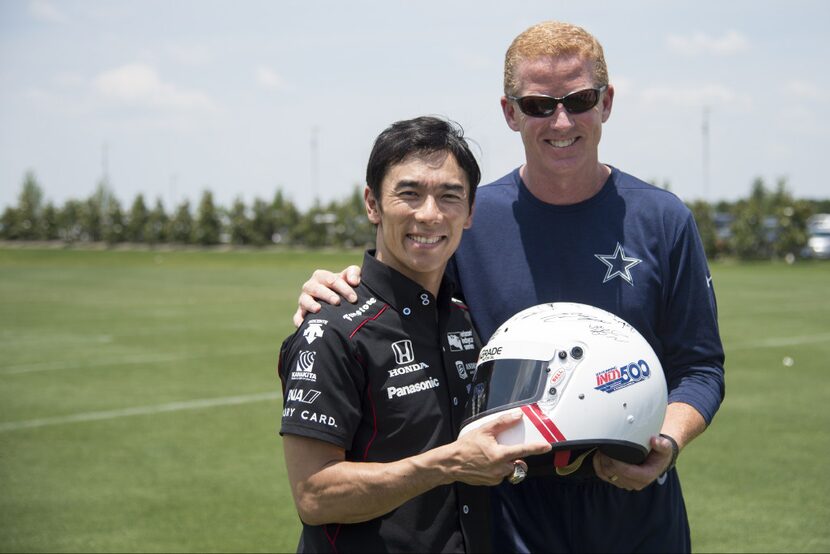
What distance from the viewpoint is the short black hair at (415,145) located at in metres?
3.01

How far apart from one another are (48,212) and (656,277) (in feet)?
280

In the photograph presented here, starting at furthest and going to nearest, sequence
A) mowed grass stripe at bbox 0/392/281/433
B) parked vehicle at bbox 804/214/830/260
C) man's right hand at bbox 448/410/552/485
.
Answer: parked vehicle at bbox 804/214/830/260 → mowed grass stripe at bbox 0/392/281/433 → man's right hand at bbox 448/410/552/485

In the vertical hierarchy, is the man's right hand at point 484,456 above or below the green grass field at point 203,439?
above

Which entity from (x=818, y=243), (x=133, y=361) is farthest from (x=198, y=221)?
(x=133, y=361)

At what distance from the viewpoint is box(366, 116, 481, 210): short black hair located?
9.87 ft

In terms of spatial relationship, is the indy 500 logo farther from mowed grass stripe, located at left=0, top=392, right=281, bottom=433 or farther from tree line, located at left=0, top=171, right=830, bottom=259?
tree line, located at left=0, top=171, right=830, bottom=259

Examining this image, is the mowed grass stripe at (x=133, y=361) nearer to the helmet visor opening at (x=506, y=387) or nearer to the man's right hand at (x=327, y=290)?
the man's right hand at (x=327, y=290)

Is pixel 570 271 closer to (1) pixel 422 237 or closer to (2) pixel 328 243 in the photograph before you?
(1) pixel 422 237

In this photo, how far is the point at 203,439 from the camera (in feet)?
30.8

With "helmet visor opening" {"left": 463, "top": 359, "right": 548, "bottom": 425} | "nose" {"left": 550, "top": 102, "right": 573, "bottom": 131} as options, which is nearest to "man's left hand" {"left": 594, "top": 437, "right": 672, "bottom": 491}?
"helmet visor opening" {"left": 463, "top": 359, "right": 548, "bottom": 425}

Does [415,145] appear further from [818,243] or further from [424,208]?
[818,243]

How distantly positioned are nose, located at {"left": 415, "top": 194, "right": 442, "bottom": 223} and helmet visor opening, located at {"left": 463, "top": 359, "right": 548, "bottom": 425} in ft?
1.61

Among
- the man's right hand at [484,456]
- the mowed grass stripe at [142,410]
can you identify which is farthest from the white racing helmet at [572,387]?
the mowed grass stripe at [142,410]

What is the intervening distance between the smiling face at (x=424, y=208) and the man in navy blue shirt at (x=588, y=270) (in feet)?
1.37
